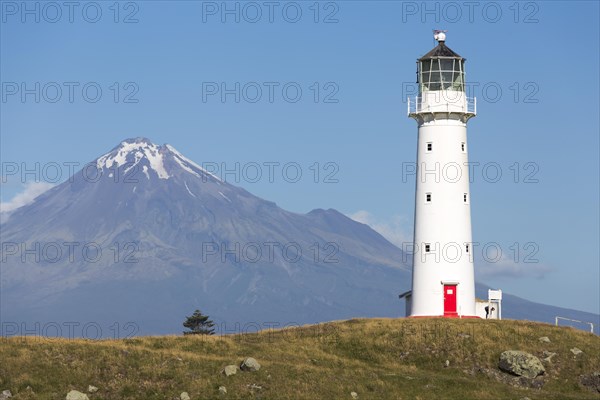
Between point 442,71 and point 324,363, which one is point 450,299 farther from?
point 324,363

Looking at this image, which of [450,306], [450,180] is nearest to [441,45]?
[450,180]

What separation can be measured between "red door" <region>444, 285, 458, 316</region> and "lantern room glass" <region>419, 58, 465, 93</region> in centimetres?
1359

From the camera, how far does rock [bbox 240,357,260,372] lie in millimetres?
57375

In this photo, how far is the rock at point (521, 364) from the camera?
6150cm

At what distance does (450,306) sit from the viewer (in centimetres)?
7606

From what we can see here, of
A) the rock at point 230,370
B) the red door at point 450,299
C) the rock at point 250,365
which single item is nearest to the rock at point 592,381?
the red door at point 450,299

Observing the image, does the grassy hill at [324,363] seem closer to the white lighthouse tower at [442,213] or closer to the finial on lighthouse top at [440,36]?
the white lighthouse tower at [442,213]

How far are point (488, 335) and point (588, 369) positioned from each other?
6.77 metres

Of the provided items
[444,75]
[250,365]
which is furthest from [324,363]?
[444,75]

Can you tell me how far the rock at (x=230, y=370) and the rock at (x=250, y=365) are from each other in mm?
529

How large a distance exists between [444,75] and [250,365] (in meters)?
29.6

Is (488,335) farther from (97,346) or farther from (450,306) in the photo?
(97,346)

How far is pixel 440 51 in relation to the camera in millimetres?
79062

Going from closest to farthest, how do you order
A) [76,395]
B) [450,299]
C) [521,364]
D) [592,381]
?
[76,395], [592,381], [521,364], [450,299]
